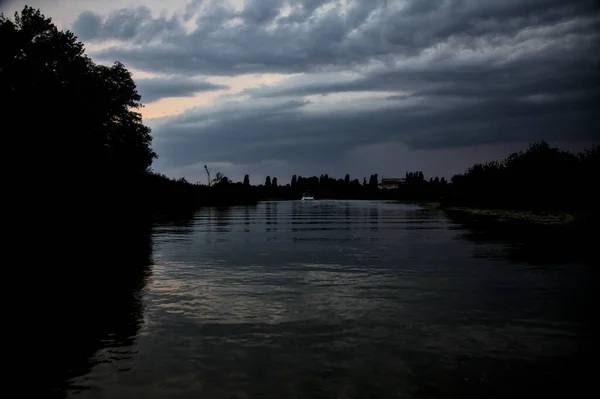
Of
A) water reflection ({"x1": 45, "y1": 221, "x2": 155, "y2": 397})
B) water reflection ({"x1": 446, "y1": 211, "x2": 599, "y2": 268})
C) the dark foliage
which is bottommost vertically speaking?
water reflection ({"x1": 446, "y1": 211, "x2": 599, "y2": 268})

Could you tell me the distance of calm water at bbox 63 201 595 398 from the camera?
391 inches

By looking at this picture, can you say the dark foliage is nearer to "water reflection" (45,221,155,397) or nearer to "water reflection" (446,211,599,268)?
"water reflection" (446,211,599,268)

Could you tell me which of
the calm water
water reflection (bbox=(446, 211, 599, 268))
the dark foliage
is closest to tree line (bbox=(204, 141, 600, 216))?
the dark foliage

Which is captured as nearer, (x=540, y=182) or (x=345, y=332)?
(x=345, y=332)

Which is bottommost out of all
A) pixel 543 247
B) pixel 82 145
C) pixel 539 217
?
pixel 543 247

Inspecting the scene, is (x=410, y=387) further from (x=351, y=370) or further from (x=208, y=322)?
(x=208, y=322)

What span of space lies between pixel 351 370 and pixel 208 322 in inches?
230

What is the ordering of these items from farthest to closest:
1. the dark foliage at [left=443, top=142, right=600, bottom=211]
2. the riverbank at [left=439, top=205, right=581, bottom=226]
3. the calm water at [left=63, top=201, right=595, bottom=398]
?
1. the dark foliage at [left=443, top=142, right=600, bottom=211]
2. the riverbank at [left=439, top=205, right=581, bottom=226]
3. the calm water at [left=63, top=201, right=595, bottom=398]

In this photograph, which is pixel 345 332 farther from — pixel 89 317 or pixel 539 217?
pixel 539 217

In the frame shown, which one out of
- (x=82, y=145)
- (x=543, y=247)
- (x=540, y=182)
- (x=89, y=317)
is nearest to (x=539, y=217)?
(x=540, y=182)

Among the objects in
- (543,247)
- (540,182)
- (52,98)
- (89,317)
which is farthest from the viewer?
(540,182)

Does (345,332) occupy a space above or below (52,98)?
below

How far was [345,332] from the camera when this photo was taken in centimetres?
1356

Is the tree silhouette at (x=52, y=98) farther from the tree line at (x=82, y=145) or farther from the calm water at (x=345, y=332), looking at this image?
the calm water at (x=345, y=332)
